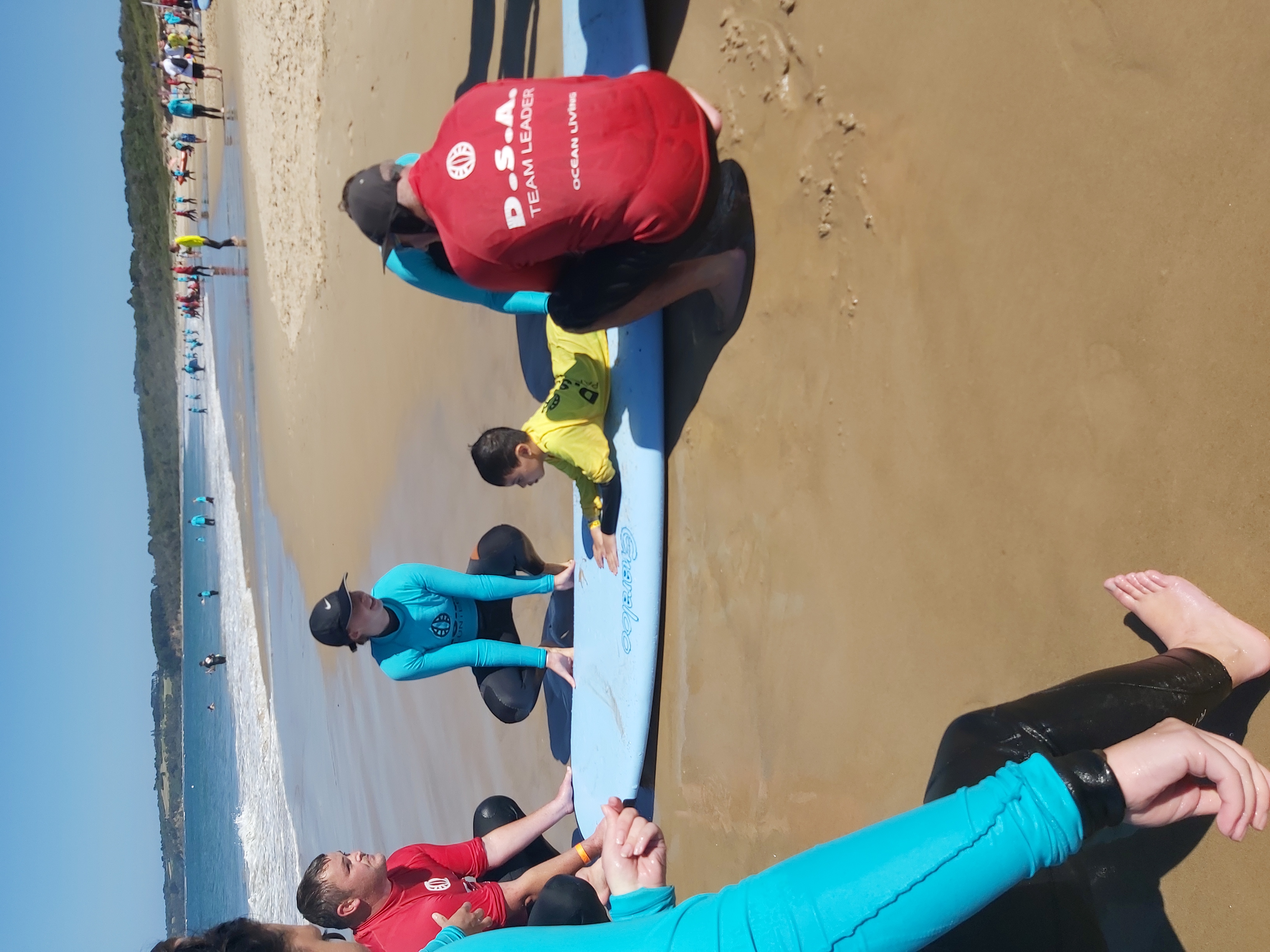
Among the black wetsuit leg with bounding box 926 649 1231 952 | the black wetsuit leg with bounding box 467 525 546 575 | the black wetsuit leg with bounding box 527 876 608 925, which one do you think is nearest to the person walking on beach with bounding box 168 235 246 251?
the black wetsuit leg with bounding box 467 525 546 575

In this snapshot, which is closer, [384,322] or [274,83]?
[384,322]

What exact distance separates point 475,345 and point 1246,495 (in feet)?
11.6

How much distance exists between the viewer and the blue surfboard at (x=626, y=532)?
2.95 meters

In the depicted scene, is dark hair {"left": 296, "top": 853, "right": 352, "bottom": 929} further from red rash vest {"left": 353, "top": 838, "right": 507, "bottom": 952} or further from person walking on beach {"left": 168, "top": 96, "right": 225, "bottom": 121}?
person walking on beach {"left": 168, "top": 96, "right": 225, "bottom": 121}

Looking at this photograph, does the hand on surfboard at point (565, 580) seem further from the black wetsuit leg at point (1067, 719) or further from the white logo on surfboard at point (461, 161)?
the black wetsuit leg at point (1067, 719)

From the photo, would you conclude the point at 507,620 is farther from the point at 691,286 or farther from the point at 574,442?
the point at 691,286

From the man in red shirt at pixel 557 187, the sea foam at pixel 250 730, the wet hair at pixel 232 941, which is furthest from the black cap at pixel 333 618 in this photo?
the sea foam at pixel 250 730

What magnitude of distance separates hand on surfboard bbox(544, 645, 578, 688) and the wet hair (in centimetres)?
160

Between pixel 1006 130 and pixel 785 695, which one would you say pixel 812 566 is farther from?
pixel 1006 130

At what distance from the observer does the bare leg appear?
2.47m

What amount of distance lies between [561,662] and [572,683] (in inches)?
5.1

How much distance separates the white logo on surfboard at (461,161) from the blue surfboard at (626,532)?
106cm

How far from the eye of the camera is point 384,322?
5566 mm

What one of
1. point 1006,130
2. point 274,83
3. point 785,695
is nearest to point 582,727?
point 785,695
